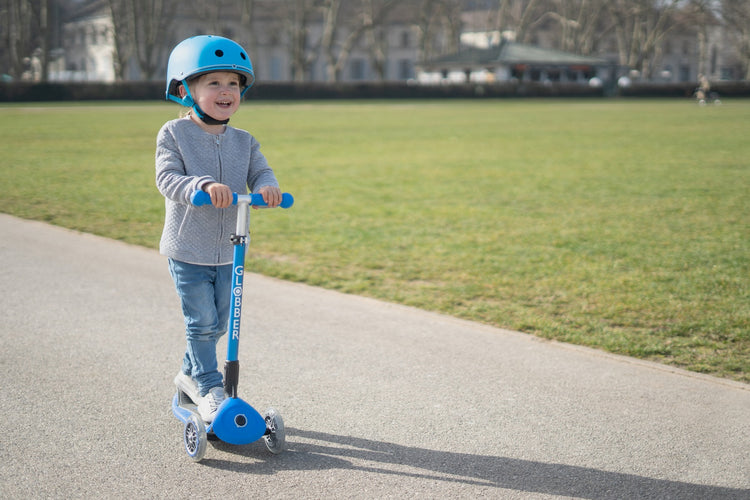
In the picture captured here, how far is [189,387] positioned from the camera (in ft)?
12.4

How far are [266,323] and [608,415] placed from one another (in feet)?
8.34

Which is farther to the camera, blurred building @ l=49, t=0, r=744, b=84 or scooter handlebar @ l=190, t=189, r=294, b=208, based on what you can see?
blurred building @ l=49, t=0, r=744, b=84

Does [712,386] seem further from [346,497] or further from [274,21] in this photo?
[274,21]

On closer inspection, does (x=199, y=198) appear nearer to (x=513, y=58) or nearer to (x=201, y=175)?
(x=201, y=175)

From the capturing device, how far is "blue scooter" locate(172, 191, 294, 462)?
A: 3.38 meters

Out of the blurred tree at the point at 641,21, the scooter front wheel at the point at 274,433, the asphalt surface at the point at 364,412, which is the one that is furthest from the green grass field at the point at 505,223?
the blurred tree at the point at 641,21

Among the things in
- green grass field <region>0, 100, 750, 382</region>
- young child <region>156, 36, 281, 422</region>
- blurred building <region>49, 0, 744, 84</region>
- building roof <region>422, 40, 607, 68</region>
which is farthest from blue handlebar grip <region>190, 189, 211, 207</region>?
building roof <region>422, 40, 607, 68</region>

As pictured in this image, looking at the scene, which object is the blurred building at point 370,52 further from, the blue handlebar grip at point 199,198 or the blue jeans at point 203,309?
the blue handlebar grip at point 199,198

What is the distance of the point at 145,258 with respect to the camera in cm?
757

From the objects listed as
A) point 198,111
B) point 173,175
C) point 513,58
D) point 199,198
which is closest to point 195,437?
point 199,198

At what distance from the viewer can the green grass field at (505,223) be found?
5.94 metres

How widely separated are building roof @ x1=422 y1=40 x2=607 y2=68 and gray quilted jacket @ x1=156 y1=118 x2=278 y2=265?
227 ft

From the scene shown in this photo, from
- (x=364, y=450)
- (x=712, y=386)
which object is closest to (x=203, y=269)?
(x=364, y=450)

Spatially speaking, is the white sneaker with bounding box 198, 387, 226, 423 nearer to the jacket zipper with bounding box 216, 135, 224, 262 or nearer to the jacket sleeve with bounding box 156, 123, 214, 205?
the jacket zipper with bounding box 216, 135, 224, 262
